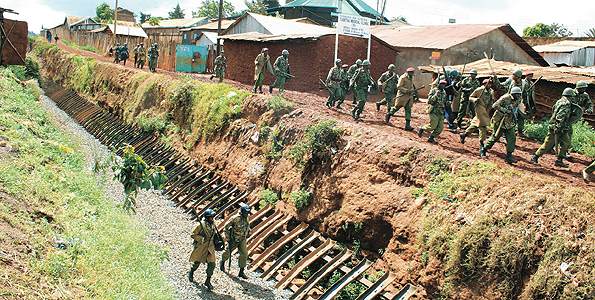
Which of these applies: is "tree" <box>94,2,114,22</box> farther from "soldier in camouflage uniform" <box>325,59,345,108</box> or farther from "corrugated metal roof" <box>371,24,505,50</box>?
"soldier in camouflage uniform" <box>325,59,345,108</box>

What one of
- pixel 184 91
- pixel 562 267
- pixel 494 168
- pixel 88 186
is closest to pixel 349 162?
pixel 494 168

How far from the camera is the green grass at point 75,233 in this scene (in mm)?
5660

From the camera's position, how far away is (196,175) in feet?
46.6

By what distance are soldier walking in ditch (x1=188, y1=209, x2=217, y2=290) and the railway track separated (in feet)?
2.53

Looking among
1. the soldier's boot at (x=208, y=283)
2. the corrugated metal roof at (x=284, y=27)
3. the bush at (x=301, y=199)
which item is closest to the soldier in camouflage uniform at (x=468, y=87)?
the bush at (x=301, y=199)

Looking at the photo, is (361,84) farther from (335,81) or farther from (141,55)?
(141,55)

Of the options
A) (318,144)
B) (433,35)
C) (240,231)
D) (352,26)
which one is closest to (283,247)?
(240,231)

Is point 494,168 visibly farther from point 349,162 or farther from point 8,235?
point 8,235

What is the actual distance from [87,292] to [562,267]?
6.40 m

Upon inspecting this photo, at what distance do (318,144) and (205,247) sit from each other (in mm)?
4033

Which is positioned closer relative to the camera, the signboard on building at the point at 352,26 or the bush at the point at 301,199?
the bush at the point at 301,199

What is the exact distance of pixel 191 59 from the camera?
1065 inches

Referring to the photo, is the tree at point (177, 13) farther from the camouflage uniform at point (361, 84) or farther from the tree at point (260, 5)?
the camouflage uniform at point (361, 84)

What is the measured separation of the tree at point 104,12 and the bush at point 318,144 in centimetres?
7090
